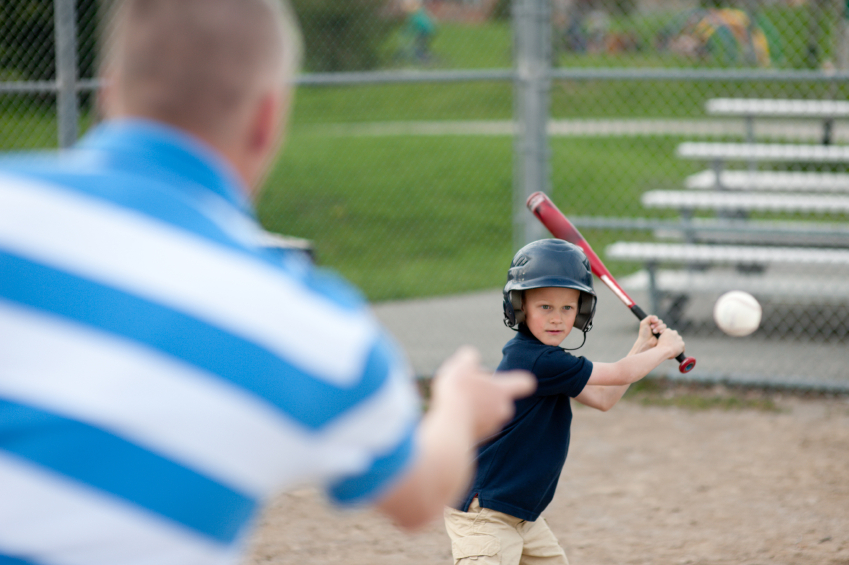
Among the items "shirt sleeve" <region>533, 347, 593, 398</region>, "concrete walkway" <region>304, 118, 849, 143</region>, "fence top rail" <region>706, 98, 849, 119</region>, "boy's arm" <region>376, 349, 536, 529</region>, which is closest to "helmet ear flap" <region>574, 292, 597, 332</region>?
"shirt sleeve" <region>533, 347, 593, 398</region>

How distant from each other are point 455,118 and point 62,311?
1452 cm

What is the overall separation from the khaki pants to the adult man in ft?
5.98

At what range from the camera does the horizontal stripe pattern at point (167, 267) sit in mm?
895

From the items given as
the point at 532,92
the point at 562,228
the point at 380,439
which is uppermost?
the point at 532,92

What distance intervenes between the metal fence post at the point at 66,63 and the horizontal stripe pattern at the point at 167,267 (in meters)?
5.25

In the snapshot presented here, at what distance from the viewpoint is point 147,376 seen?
870 millimetres

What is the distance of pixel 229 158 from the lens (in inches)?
40.3

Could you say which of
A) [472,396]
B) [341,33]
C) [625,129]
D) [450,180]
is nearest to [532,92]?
[625,129]

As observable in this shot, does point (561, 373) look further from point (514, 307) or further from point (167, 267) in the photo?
point (167, 267)

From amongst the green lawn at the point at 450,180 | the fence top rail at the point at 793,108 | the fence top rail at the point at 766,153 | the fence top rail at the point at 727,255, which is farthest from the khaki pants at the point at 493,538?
the green lawn at the point at 450,180

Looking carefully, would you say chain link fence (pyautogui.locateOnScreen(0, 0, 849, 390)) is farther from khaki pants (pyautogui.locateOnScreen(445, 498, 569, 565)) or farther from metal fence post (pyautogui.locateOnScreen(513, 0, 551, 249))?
khaki pants (pyautogui.locateOnScreen(445, 498, 569, 565))

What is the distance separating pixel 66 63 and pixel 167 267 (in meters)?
5.40

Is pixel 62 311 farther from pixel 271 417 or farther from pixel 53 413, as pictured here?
pixel 271 417

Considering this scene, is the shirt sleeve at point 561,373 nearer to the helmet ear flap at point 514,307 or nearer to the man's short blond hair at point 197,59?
the helmet ear flap at point 514,307
